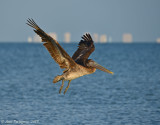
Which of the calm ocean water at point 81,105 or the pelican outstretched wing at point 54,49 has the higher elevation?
the pelican outstretched wing at point 54,49

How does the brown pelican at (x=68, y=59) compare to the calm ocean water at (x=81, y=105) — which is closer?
the brown pelican at (x=68, y=59)

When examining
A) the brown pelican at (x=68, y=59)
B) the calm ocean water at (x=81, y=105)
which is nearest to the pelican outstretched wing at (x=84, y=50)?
the brown pelican at (x=68, y=59)

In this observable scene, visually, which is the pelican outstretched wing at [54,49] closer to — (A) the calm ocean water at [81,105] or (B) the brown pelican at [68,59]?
(B) the brown pelican at [68,59]

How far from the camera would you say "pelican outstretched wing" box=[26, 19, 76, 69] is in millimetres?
11170

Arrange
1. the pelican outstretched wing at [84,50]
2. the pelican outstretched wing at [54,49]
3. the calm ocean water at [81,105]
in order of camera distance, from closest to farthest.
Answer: the pelican outstretched wing at [54,49] → the pelican outstretched wing at [84,50] → the calm ocean water at [81,105]

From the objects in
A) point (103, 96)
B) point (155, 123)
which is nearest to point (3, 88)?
point (103, 96)

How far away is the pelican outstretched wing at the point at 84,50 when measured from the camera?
1348cm

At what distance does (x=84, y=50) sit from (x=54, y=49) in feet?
7.89

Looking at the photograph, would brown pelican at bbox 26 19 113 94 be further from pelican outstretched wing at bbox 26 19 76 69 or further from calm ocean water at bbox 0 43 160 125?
calm ocean water at bbox 0 43 160 125

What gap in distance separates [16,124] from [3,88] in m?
9.04

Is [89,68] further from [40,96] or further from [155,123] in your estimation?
[40,96]

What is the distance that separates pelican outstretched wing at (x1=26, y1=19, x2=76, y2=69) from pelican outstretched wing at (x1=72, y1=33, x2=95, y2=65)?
3.11 feet

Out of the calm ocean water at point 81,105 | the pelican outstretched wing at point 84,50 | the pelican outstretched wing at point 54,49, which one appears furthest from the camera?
the calm ocean water at point 81,105

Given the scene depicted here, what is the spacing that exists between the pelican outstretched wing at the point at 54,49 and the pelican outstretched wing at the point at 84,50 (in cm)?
95
